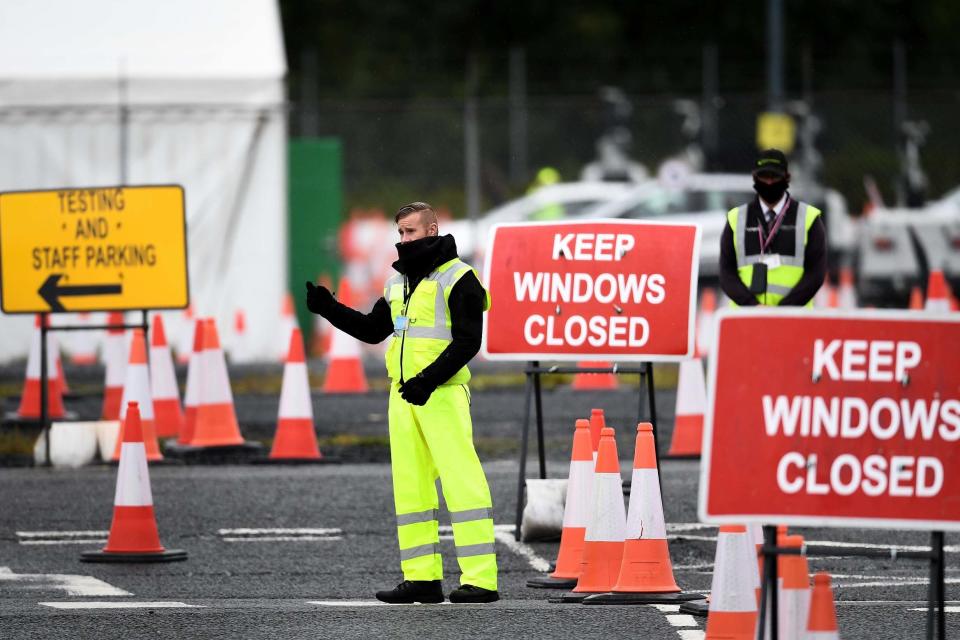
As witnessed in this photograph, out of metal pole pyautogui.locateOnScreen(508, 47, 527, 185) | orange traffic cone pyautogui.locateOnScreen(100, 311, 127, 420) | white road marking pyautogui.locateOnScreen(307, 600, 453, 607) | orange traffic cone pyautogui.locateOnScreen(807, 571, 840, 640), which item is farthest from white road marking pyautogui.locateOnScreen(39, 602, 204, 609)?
metal pole pyautogui.locateOnScreen(508, 47, 527, 185)

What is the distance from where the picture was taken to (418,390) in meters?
8.83

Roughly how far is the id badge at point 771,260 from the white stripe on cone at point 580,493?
2133 mm

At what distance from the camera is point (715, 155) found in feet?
110

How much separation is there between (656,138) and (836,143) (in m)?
3.66

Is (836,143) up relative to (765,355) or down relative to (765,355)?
up

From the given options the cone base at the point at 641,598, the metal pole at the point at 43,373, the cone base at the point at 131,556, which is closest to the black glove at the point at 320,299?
the cone base at the point at 641,598

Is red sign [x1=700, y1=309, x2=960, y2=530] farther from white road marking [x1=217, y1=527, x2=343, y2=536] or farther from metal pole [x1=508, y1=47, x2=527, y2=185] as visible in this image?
metal pole [x1=508, y1=47, x2=527, y2=185]

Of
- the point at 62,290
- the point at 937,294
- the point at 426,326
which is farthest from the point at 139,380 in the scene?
the point at 937,294

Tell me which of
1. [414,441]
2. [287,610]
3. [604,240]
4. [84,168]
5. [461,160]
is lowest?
[287,610]

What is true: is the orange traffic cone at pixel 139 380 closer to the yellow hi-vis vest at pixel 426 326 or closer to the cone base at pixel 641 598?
the yellow hi-vis vest at pixel 426 326

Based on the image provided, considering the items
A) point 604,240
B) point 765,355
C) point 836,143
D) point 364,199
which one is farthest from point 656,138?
point 765,355

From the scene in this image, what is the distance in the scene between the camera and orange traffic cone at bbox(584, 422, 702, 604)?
874cm

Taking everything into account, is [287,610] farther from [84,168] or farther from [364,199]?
[364,199]

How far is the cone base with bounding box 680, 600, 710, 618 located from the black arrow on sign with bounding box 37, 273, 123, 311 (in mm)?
6873
